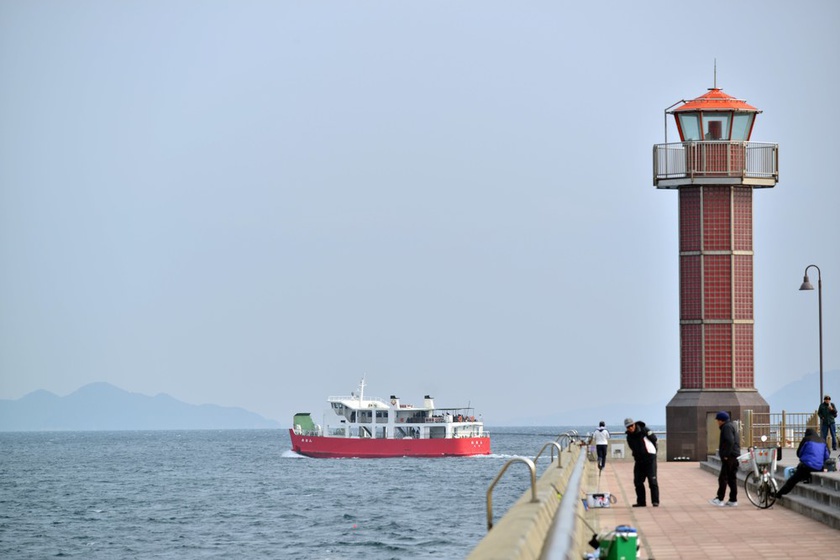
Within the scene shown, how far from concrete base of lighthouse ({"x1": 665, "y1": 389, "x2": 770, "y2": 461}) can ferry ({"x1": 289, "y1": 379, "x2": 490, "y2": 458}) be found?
65.4 meters

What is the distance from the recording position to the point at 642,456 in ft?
80.6

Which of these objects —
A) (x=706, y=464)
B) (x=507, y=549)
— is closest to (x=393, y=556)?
(x=706, y=464)

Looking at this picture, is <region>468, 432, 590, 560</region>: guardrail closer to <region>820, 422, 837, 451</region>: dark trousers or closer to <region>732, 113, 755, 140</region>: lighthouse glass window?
<region>820, 422, 837, 451</region>: dark trousers

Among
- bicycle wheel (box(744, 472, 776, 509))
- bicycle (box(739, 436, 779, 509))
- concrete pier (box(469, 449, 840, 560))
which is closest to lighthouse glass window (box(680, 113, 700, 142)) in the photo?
concrete pier (box(469, 449, 840, 560))

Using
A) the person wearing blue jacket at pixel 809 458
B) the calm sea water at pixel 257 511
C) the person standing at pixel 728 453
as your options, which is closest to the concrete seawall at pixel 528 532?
the person standing at pixel 728 453

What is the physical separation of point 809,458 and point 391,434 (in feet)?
301

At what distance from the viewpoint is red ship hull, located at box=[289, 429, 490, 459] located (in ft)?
367

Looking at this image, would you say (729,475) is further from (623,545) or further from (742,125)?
(742,125)

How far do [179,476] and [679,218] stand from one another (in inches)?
2338

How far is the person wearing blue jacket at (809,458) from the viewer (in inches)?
896

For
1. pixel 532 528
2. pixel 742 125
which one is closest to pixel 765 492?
pixel 532 528

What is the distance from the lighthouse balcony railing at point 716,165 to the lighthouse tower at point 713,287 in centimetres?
3

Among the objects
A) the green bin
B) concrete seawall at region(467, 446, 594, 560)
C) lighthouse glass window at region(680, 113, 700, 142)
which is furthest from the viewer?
lighthouse glass window at region(680, 113, 700, 142)

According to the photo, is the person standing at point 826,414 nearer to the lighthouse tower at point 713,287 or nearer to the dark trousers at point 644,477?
the lighthouse tower at point 713,287
